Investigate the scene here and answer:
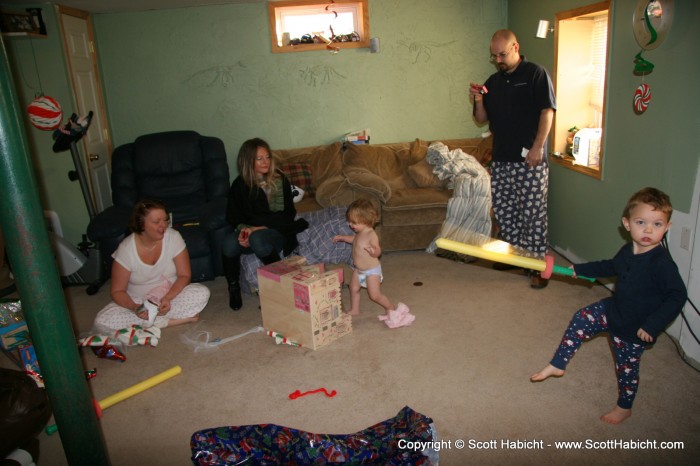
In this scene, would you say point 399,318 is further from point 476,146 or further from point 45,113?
point 45,113

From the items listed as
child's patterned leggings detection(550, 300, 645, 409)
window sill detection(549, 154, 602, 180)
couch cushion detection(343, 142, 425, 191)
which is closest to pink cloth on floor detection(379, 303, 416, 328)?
child's patterned leggings detection(550, 300, 645, 409)

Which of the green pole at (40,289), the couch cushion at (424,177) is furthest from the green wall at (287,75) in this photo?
the green pole at (40,289)

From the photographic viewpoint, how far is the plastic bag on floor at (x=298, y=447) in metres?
1.78

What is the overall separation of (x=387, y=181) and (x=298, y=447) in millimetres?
3224

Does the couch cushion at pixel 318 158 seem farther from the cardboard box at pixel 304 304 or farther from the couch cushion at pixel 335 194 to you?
the cardboard box at pixel 304 304

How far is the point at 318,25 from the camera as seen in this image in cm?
514

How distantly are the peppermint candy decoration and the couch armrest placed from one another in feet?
11.1

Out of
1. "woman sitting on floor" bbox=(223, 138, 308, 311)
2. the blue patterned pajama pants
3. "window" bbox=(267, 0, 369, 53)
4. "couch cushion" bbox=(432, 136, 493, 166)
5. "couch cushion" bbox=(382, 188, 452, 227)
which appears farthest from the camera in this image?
"window" bbox=(267, 0, 369, 53)

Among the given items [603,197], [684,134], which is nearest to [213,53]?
[603,197]

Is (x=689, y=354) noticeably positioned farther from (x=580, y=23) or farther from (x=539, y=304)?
(x=580, y=23)

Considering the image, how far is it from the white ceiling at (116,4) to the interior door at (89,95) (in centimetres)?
13

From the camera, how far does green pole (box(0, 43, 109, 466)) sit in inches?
43.9

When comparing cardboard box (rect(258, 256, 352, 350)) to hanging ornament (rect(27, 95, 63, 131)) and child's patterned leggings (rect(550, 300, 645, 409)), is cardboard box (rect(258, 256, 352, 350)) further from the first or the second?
hanging ornament (rect(27, 95, 63, 131))

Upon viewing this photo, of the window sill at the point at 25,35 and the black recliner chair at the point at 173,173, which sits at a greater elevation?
the window sill at the point at 25,35
